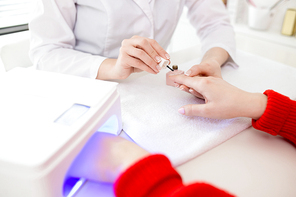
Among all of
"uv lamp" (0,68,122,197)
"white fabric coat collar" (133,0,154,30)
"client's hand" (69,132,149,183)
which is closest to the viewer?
"uv lamp" (0,68,122,197)

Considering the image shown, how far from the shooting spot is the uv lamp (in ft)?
0.98

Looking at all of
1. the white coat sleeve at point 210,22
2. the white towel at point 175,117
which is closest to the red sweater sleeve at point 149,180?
the white towel at point 175,117

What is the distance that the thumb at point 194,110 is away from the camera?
1.78ft

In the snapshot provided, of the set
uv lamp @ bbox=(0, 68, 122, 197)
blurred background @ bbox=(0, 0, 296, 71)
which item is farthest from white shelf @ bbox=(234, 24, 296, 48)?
uv lamp @ bbox=(0, 68, 122, 197)

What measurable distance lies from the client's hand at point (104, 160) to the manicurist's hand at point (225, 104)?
20cm

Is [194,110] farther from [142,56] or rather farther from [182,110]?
[142,56]

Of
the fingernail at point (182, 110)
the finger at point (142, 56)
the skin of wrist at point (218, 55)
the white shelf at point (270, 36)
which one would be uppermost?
the finger at point (142, 56)

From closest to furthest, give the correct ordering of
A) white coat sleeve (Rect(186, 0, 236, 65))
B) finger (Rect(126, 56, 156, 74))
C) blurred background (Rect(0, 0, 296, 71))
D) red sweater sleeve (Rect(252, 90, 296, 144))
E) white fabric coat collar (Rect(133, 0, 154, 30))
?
red sweater sleeve (Rect(252, 90, 296, 144)), finger (Rect(126, 56, 156, 74)), white fabric coat collar (Rect(133, 0, 154, 30)), white coat sleeve (Rect(186, 0, 236, 65)), blurred background (Rect(0, 0, 296, 71))

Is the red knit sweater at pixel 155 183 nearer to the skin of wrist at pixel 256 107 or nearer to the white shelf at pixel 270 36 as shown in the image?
the skin of wrist at pixel 256 107

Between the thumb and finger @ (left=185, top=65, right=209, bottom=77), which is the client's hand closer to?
the thumb

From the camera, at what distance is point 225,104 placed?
1.75 ft

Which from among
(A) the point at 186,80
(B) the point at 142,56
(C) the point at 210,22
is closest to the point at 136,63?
(B) the point at 142,56

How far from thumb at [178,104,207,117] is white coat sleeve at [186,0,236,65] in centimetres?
46

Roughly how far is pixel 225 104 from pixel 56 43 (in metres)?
0.60
